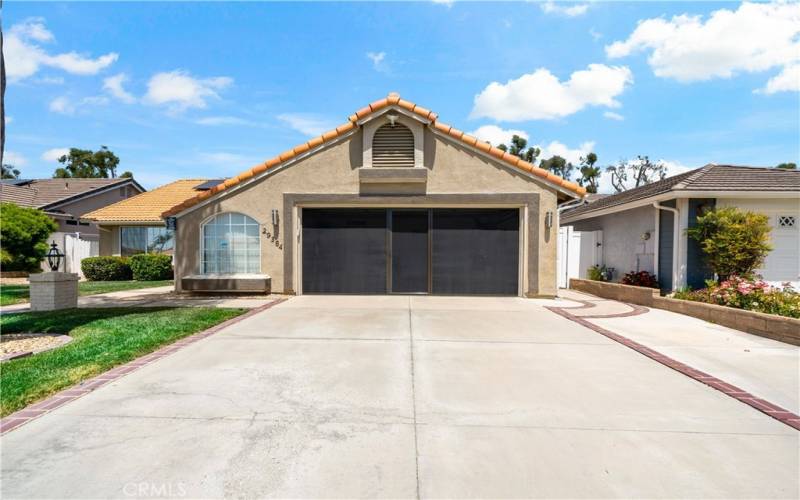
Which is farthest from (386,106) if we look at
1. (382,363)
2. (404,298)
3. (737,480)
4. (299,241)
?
(737,480)

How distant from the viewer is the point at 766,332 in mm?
7164

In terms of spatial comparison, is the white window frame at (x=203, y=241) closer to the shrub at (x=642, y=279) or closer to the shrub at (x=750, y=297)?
the shrub at (x=642, y=279)

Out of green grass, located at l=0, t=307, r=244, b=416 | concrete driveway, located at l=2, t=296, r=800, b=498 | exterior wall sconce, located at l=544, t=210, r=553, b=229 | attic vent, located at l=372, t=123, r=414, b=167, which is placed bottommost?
concrete driveway, located at l=2, t=296, r=800, b=498

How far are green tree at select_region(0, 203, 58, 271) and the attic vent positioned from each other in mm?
10419

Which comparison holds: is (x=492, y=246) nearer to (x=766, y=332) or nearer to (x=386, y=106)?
(x=386, y=106)

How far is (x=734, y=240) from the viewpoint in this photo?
31.6 ft

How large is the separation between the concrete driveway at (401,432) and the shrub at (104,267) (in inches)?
614

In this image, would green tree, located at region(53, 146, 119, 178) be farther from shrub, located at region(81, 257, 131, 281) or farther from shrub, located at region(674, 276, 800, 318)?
shrub, located at region(674, 276, 800, 318)

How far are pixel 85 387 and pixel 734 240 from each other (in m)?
12.6

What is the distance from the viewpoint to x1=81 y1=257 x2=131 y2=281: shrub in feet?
58.9

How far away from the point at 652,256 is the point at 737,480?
10.4 metres

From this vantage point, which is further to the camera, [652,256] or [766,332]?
[652,256]

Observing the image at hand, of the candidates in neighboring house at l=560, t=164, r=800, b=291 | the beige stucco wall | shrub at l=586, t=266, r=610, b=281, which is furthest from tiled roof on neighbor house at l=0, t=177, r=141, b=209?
neighboring house at l=560, t=164, r=800, b=291

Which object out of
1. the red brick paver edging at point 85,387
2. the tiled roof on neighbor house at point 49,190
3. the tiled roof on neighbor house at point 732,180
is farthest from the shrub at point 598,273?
the tiled roof on neighbor house at point 49,190
